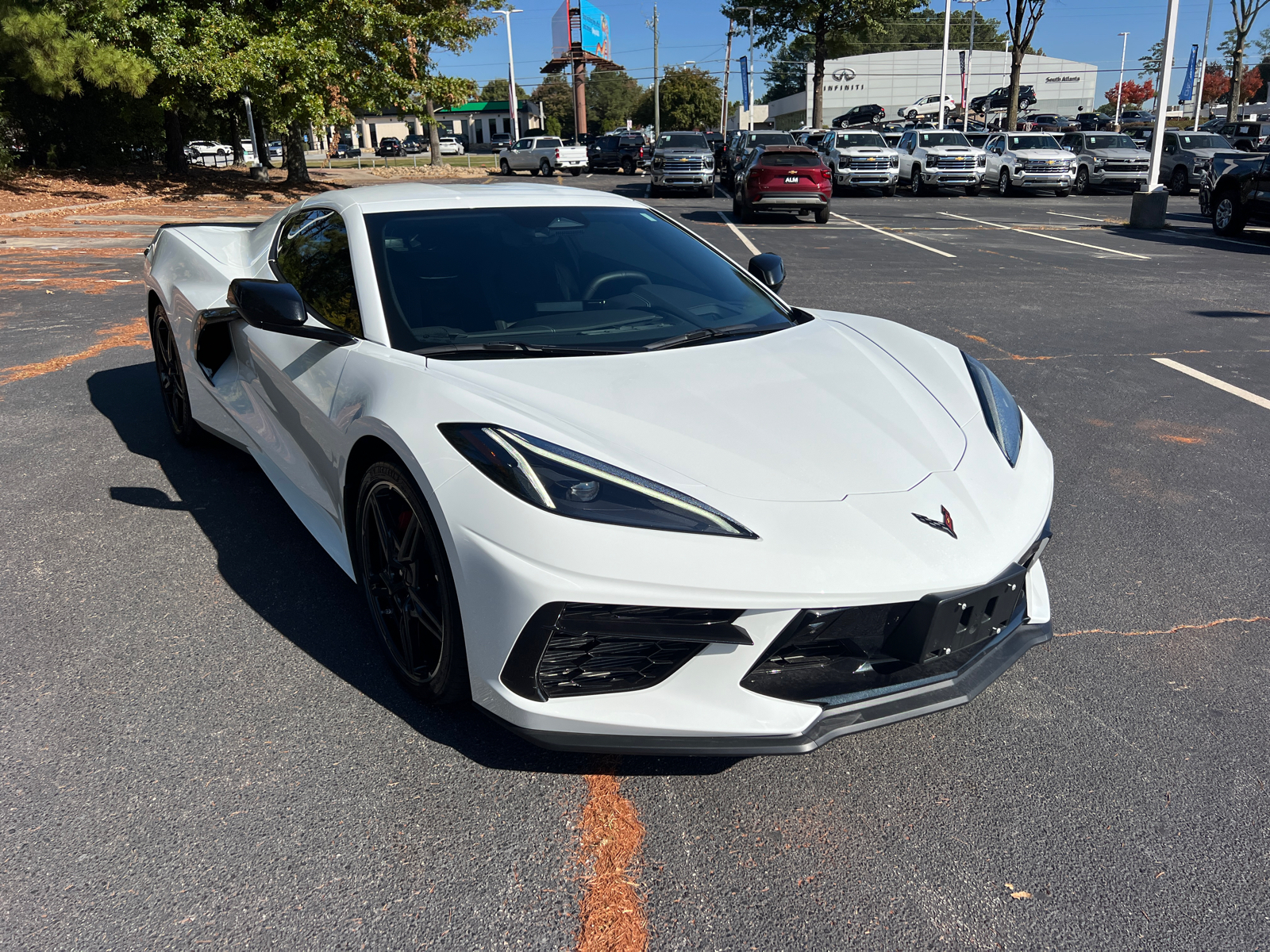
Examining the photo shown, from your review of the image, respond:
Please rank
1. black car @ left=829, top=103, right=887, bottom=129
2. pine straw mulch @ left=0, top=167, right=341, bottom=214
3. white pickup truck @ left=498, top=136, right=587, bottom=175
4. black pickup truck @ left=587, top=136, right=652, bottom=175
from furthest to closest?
black car @ left=829, top=103, right=887, bottom=129 < black pickup truck @ left=587, top=136, right=652, bottom=175 < white pickup truck @ left=498, top=136, right=587, bottom=175 < pine straw mulch @ left=0, top=167, right=341, bottom=214

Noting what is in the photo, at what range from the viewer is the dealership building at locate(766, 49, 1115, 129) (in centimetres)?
8431

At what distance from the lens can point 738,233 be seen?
677 inches

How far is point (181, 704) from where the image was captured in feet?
9.20

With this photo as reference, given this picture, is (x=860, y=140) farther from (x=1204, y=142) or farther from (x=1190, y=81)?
(x=1190, y=81)

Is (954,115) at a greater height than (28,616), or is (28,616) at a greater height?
(954,115)

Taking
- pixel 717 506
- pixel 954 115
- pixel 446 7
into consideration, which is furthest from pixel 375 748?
pixel 954 115

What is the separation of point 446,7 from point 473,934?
92.9 feet

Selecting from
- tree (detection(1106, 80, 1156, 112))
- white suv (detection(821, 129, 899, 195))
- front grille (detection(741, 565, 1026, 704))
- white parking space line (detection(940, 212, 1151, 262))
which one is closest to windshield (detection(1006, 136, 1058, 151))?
white suv (detection(821, 129, 899, 195))

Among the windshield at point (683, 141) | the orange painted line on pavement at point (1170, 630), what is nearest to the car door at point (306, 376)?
the orange painted line on pavement at point (1170, 630)

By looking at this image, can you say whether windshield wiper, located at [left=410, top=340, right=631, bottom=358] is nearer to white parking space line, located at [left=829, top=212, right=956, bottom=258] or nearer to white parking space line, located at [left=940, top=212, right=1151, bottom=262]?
white parking space line, located at [left=829, top=212, right=956, bottom=258]

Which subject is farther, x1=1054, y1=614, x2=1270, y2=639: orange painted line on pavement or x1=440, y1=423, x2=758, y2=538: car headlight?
x1=1054, y1=614, x2=1270, y2=639: orange painted line on pavement

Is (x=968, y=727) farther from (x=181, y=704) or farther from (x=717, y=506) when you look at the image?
(x=181, y=704)

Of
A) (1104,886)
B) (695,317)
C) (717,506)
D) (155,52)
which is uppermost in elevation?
(155,52)

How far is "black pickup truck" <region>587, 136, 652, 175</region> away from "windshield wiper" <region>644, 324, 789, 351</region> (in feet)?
122
